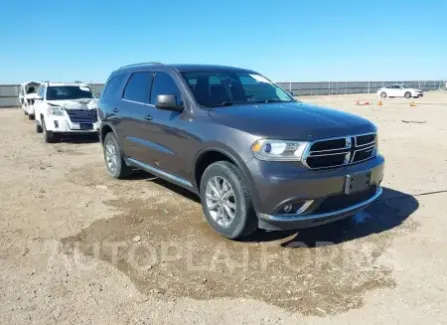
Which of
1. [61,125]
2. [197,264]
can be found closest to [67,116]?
[61,125]

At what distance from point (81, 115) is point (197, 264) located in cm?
865

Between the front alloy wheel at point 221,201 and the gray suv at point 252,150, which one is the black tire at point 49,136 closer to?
the gray suv at point 252,150

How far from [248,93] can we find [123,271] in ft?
8.74

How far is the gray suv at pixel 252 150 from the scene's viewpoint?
12.5 ft

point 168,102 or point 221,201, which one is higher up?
point 168,102

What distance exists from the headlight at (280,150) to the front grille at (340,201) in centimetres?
52

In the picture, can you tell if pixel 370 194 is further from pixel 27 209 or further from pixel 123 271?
pixel 27 209

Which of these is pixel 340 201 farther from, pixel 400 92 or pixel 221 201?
pixel 400 92

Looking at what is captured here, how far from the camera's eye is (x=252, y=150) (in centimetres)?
386

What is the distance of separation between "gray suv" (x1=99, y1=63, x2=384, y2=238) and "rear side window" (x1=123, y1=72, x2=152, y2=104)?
0.12 ft

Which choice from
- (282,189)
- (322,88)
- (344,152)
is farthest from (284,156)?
(322,88)

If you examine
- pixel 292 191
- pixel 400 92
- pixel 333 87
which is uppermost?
pixel 333 87

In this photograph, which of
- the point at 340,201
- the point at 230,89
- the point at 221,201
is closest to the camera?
the point at 340,201

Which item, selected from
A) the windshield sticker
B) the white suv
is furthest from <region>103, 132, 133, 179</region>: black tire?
the white suv
